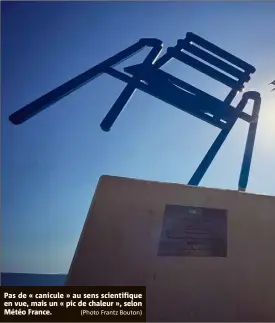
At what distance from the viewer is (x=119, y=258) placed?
1134mm

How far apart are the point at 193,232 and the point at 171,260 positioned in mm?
145

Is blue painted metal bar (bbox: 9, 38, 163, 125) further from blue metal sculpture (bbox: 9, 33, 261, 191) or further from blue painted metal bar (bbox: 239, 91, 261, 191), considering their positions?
blue painted metal bar (bbox: 239, 91, 261, 191)

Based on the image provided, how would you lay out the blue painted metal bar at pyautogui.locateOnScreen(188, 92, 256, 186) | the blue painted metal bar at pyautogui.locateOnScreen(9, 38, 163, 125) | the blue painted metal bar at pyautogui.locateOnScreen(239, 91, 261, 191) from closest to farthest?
the blue painted metal bar at pyautogui.locateOnScreen(9, 38, 163, 125), the blue painted metal bar at pyautogui.locateOnScreen(188, 92, 256, 186), the blue painted metal bar at pyautogui.locateOnScreen(239, 91, 261, 191)

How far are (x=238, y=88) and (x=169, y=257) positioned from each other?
2.21m

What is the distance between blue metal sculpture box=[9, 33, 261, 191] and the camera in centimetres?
255

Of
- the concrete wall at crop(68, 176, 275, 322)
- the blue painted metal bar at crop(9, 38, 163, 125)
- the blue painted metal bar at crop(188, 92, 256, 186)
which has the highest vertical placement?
the blue painted metal bar at crop(9, 38, 163, 125)

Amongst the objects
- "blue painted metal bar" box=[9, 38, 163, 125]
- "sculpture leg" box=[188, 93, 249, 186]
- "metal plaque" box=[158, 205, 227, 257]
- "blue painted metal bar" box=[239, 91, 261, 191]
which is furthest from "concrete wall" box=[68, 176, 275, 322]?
"blue painted metal bar" box=[9, 38, 163, 125]

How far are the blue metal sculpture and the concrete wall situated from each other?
1197mm

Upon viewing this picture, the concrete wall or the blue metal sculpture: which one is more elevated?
the blue metal sculpture

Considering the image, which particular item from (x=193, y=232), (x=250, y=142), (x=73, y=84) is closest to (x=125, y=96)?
(x=73, y=84)

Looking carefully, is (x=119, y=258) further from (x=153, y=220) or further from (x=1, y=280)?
(x=1, y=280)

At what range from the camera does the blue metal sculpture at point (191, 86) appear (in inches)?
101

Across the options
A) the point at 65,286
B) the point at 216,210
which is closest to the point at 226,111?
the point at 216,210

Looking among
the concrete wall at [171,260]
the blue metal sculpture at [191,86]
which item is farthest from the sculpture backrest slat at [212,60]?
the concrete wall at [171,260]
